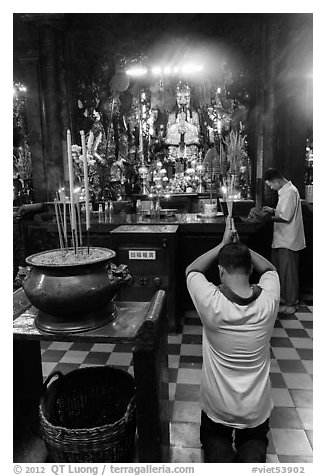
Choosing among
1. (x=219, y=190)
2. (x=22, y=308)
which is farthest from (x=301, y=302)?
(x=22, y=308)

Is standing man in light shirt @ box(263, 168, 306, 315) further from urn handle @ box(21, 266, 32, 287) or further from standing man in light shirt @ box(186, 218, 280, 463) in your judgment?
urn handle @ box(21, 266, 32, 287)

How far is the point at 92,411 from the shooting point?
2.30 m

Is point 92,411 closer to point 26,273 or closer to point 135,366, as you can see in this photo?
point 135,366

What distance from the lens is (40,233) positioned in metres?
5.41

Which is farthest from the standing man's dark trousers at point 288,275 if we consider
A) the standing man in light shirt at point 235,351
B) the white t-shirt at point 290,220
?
the standing man in light shirt at point 235,351

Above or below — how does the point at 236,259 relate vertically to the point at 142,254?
above

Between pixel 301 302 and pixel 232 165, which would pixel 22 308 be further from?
pixel 232 165

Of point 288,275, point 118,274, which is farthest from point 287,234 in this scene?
point 118,274

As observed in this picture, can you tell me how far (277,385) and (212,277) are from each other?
1.70m

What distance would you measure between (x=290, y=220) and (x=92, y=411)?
3.25m

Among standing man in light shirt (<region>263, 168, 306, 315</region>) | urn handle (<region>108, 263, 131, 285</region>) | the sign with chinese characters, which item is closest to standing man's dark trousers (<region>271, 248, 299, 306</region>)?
standing man in light shirt (<region>263, 168, 306, 315</region>)

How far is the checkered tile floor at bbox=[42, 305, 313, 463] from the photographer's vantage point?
2.37 m

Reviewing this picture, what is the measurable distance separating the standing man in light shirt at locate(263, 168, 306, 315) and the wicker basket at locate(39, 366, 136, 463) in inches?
111

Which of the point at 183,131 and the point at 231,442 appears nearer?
the point at 231,442
